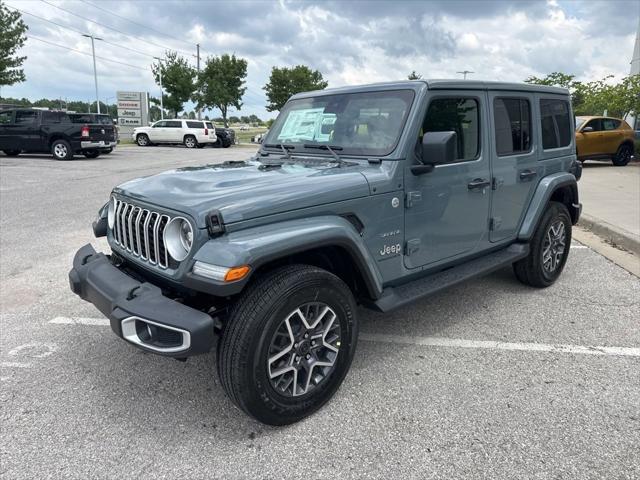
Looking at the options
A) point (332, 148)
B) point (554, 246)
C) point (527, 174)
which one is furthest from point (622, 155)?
point (332, 148)

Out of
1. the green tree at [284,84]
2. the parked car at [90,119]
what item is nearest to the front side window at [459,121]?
the parked car at [90,119]

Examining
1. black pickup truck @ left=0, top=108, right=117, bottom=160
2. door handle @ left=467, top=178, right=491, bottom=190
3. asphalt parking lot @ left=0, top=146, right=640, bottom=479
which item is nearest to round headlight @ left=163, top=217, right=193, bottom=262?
asphalt parking lot @ left=0, top=146, right=640, bottom=479

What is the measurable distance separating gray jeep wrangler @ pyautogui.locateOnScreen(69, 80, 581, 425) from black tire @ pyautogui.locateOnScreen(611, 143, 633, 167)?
14.0 m

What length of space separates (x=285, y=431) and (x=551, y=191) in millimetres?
3259

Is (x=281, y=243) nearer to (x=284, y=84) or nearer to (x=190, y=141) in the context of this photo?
(x=190, y=141)

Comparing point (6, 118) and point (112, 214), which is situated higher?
point (6, 118)

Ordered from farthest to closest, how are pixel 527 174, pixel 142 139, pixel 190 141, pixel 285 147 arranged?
1. pixel 142 139
2. pixel 190 141
3. pixel 527 174
4. pixel 285 147

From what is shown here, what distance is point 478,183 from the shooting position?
12.1ft

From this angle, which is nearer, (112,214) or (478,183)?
(112,214)

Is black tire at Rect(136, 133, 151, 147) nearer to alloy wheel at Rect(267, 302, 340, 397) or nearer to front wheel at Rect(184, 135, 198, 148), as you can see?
front wheel at Rect(184, 135, 198, 148)

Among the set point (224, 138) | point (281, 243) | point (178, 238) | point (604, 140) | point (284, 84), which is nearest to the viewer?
point (281, 243)

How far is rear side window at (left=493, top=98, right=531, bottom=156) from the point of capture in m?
3.93

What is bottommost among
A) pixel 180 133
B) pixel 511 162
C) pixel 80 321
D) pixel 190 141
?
pixel 80 321

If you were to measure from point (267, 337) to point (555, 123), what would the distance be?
147 inches
